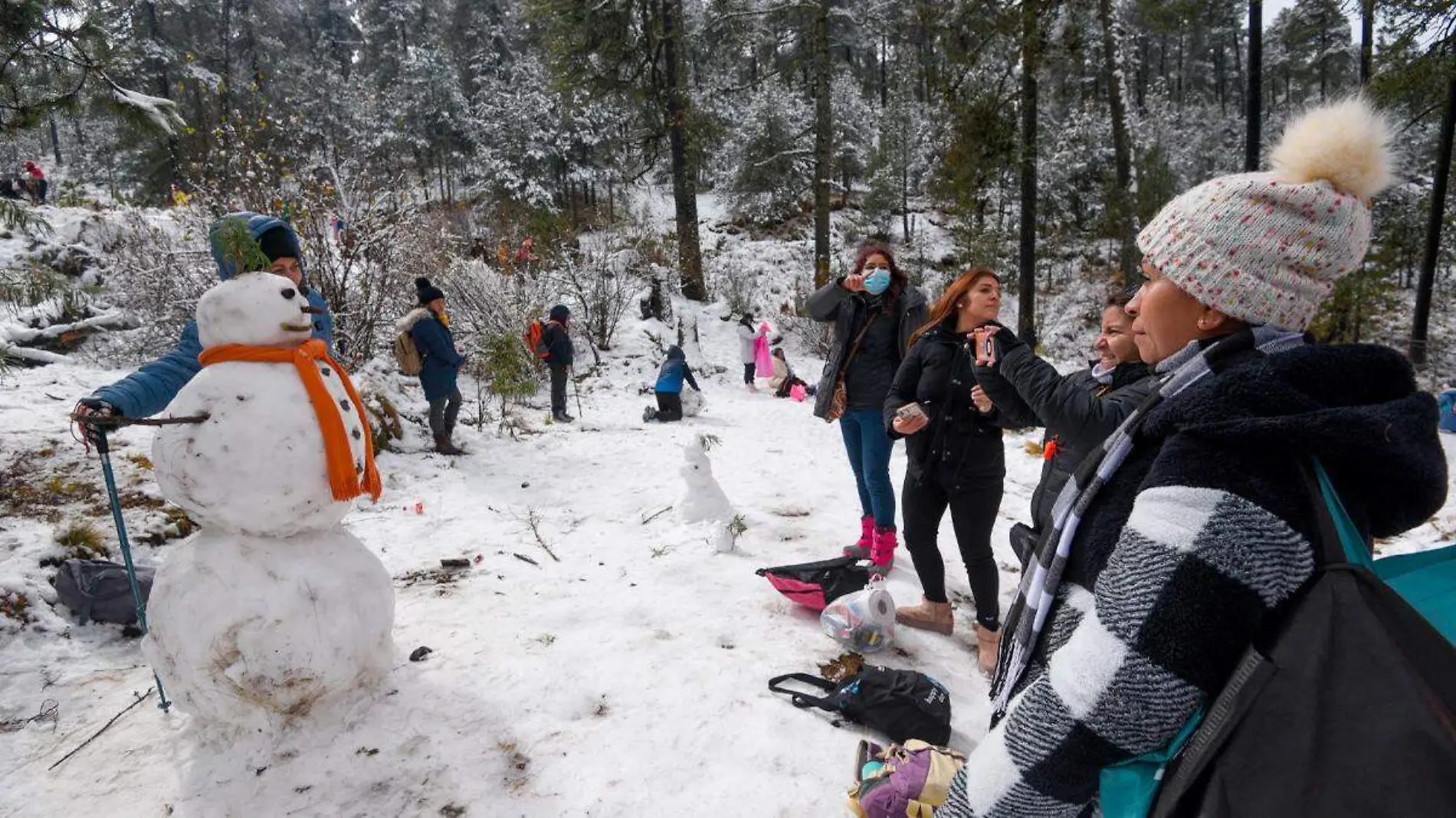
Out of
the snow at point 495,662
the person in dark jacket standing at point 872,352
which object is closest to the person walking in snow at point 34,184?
the snow at point 495,662

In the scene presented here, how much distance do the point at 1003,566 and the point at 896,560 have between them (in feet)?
2.45

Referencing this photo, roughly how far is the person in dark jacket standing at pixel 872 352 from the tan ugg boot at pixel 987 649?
30.8 inches

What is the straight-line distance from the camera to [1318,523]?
873 millimetres

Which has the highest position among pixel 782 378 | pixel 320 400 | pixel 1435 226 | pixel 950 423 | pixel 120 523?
pixel 1435 226

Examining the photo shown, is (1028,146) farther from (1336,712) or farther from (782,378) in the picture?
(1336,712)

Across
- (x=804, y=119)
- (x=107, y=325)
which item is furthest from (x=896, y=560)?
(x=804, y=119)

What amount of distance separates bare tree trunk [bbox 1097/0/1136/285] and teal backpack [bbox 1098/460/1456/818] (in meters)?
15.2

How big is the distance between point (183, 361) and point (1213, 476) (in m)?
3.34

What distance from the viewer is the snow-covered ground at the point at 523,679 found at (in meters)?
2.28

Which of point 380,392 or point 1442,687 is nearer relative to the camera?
point 1442,687

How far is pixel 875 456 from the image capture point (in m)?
3.88

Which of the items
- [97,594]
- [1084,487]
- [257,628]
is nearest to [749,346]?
[97,594]

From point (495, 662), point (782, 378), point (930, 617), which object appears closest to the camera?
point (495, 662)

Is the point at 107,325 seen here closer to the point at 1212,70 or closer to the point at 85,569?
the point at 85,569
